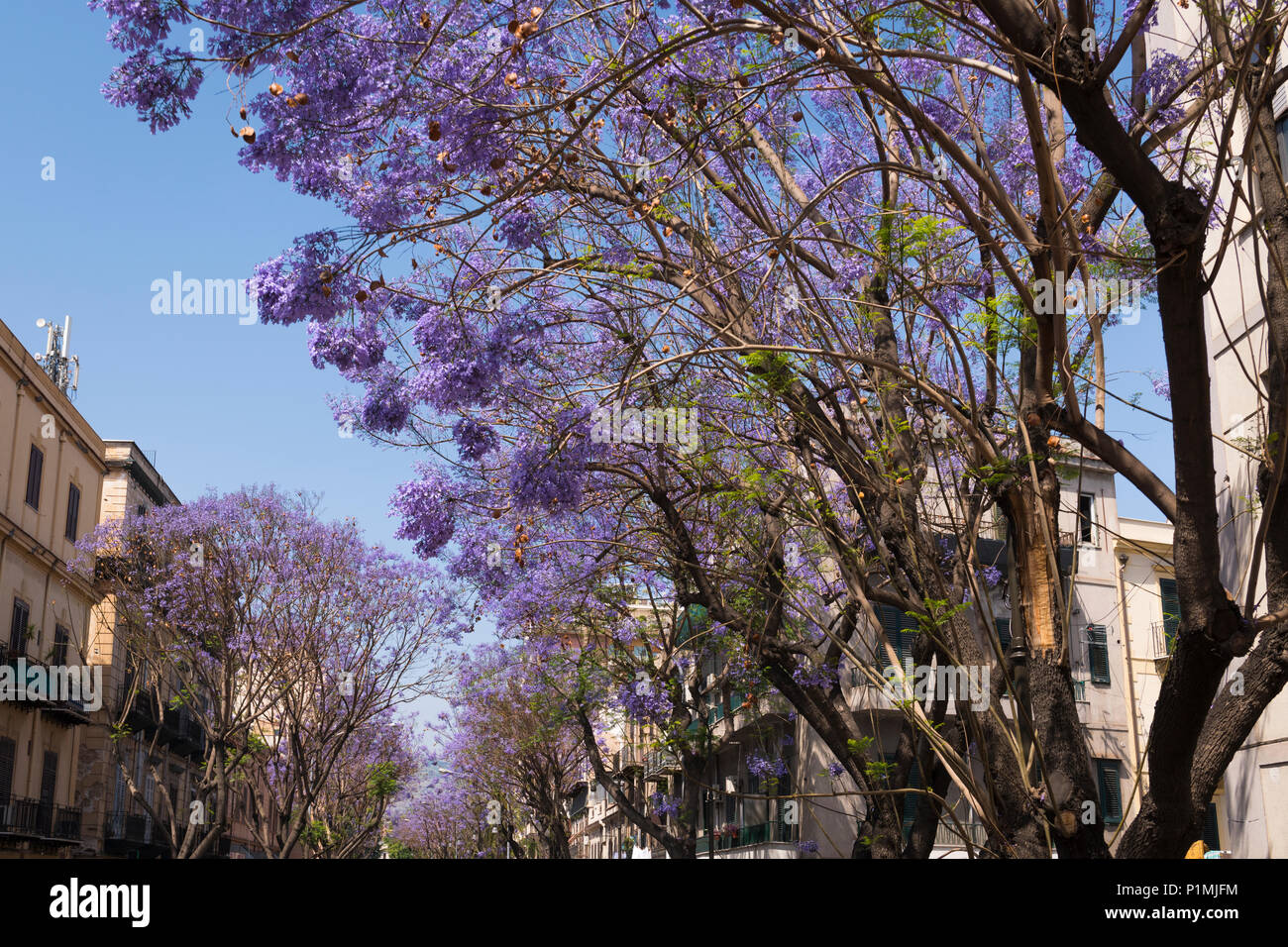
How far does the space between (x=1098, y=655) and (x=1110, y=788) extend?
2.91m

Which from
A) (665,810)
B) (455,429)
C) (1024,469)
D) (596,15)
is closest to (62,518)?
(665,810)

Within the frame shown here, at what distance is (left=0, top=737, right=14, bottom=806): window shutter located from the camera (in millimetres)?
25125

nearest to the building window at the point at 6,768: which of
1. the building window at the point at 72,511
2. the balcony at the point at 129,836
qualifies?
the building window at the point at 72,511

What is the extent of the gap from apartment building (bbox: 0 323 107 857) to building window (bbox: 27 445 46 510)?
2cm

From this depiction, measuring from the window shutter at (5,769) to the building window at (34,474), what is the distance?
514 centimetres

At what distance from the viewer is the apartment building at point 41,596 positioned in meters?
25.5

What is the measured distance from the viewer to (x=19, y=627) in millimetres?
26438

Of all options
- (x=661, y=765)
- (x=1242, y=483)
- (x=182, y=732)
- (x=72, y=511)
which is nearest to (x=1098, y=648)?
(x=661, y=765)

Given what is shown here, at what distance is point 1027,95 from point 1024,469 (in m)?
2.30

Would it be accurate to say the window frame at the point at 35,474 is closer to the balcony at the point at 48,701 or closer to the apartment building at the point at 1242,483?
the balcony at the point at 48,701

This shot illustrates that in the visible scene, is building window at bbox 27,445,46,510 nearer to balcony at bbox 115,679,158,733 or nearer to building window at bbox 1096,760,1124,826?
balcony at bbox 115,679,158,733

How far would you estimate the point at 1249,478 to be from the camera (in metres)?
12.6

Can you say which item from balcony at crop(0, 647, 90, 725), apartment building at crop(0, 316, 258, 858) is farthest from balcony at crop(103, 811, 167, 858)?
balcony at crop(0, 647, 90, 725)

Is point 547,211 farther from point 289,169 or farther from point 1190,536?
point 1190,536
